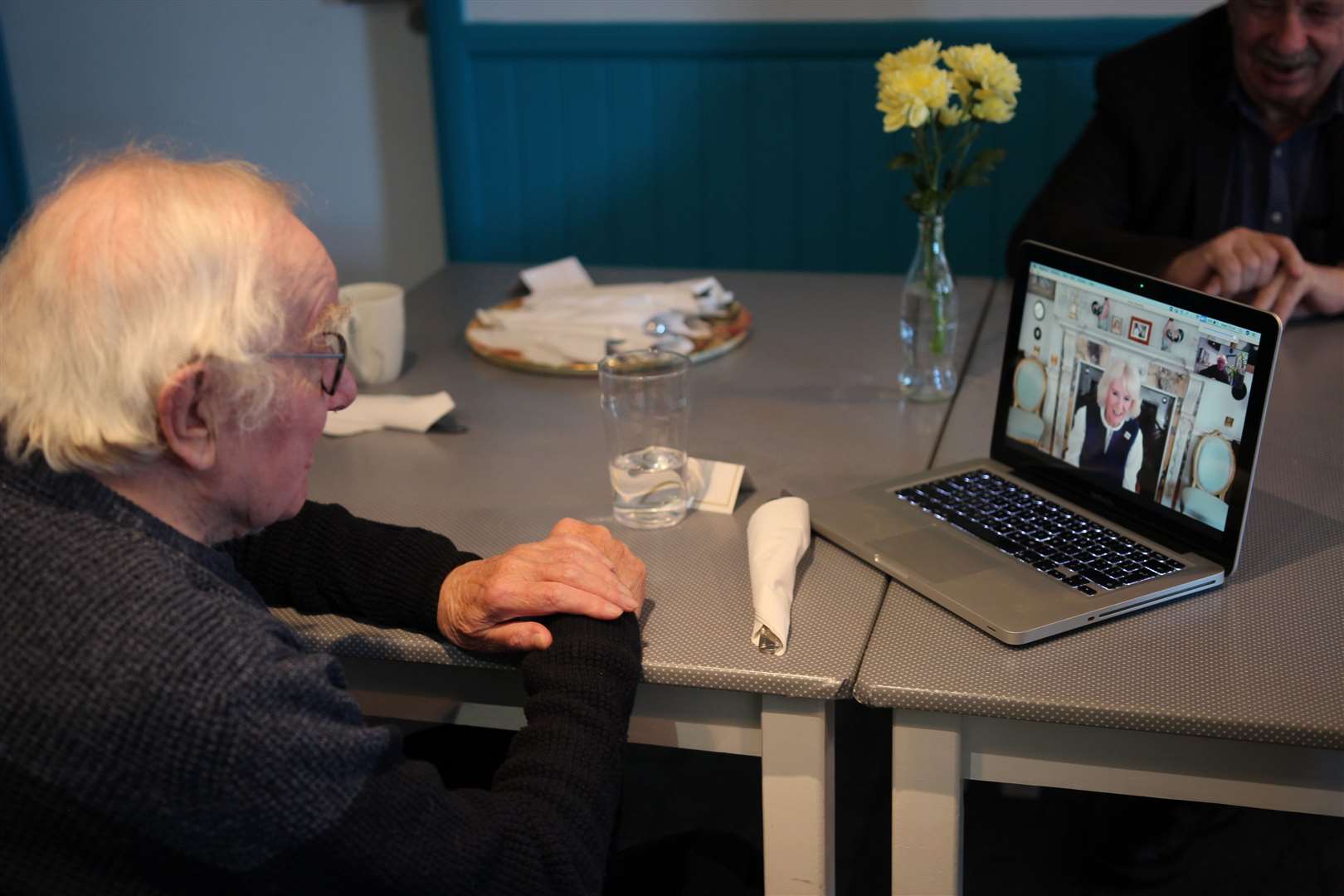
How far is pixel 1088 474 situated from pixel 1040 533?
0.27 feet

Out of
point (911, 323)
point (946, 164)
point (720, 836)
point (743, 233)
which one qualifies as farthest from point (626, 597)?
point (743, 233)

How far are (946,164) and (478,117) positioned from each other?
1047 mm

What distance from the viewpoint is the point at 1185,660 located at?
1090 mm

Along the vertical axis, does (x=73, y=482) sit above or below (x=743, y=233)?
above

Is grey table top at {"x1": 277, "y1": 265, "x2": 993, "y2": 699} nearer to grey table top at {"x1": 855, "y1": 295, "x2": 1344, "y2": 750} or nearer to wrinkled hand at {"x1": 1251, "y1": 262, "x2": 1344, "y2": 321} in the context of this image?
grey table top at {"x1": 855, "y1": 295, "x2": 1344, "y2": 750}

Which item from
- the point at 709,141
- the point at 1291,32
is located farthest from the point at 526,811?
the point at 709,141

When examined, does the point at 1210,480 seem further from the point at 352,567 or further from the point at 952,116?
the point at 352,567

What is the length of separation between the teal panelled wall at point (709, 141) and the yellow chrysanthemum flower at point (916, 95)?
1291mm

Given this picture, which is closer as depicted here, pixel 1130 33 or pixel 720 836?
pixel 720 836

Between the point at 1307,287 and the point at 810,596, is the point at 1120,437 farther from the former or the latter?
the point at 1307,287

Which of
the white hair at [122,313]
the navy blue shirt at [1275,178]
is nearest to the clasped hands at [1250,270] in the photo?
the navy blue shirt at [1275,178]

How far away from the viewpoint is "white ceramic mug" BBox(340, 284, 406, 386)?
70.3 inches

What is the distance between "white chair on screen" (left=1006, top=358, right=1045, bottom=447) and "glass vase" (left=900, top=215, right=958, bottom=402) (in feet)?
1.01

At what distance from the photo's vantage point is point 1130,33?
2.71m
